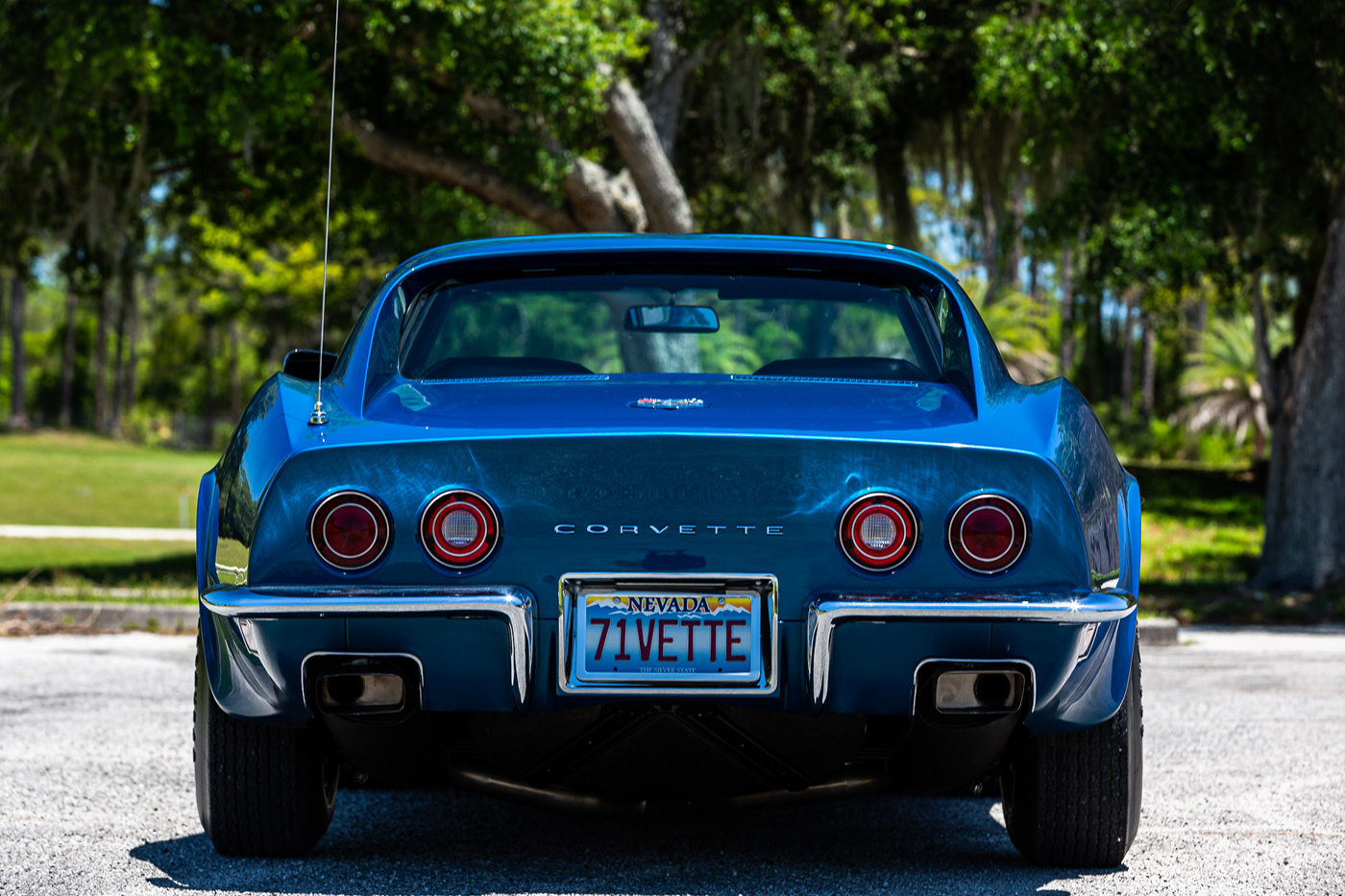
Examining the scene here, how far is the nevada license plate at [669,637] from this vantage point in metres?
2.90

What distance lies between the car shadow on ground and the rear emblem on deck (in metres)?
1.07

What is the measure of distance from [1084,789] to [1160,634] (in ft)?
21.8

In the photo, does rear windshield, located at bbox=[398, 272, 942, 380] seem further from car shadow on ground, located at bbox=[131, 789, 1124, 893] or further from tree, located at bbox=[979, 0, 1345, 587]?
tree, located at bbox=[979, 0, 1345, 587]

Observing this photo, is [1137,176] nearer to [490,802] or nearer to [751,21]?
[751,21]

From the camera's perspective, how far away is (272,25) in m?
11.2

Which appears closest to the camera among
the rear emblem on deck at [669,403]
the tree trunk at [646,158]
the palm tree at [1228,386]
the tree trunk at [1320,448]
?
the rear emblem on deck at [669,403]

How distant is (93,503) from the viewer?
24469 mm

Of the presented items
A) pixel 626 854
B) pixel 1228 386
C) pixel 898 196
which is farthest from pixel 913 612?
pixel 1228 386

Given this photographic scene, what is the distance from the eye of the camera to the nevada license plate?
2.90 metres

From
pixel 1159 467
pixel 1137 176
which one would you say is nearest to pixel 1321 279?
pixel 1137 176

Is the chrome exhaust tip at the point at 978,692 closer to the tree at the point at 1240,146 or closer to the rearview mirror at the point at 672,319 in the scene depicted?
the rearview mirror at the point at 672,319

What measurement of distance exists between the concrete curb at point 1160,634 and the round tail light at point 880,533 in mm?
7122

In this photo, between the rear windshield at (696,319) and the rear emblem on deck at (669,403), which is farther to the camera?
the rear windshield at (696,319)

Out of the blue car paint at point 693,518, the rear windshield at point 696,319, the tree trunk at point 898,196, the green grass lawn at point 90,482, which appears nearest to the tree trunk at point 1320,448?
the tree trunk at point 898,196
